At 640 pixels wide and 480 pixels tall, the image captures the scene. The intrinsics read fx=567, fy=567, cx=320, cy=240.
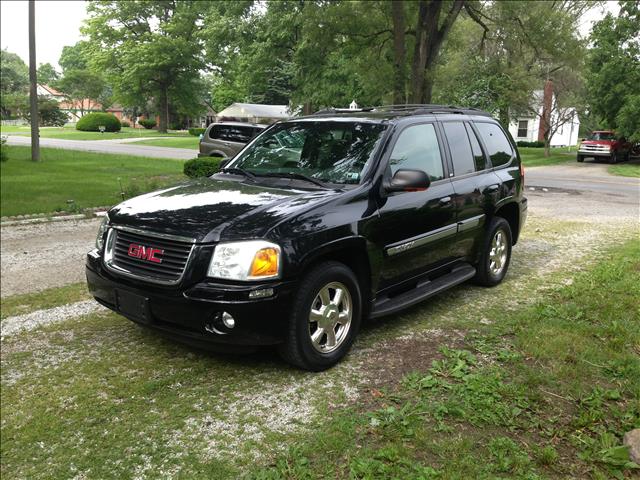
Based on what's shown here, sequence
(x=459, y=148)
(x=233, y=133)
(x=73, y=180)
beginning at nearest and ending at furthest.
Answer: (x=459, y=148)
(x=73, y=180)
(x=233, y=133)

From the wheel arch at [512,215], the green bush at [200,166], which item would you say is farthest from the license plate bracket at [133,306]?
the green bush at [200,166]

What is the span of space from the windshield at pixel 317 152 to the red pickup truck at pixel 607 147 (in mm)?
28058

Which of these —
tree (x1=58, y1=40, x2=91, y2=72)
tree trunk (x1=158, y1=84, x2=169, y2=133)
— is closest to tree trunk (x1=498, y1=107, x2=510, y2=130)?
tree trunk (x1=158, y1=84, x2=169, y2=133)

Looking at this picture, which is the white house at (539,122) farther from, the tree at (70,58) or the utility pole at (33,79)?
the tree at (70,58)

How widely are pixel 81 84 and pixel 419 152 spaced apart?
8101cm

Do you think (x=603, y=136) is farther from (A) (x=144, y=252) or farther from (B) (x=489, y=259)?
(A) (x=144, y=252)

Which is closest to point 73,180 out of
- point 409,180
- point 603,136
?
point 409,180

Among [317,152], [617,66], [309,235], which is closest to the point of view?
[309,235]

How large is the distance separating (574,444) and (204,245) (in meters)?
2.42

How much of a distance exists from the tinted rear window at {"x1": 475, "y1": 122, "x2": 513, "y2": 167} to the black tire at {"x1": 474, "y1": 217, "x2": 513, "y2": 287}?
65cm

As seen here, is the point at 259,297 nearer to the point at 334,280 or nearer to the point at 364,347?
the point at 334,280

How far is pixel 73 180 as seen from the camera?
1445cm

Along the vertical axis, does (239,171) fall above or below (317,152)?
below

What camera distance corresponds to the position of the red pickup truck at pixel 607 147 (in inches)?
1139
